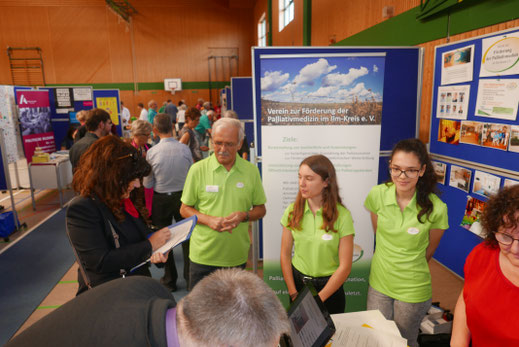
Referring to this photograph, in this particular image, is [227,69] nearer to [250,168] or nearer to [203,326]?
[250,168]

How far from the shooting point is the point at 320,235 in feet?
6.17

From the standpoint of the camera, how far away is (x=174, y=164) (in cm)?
318

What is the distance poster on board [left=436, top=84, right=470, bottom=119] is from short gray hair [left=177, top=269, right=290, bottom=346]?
2997mm

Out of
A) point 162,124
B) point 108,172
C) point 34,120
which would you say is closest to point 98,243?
point 108,172

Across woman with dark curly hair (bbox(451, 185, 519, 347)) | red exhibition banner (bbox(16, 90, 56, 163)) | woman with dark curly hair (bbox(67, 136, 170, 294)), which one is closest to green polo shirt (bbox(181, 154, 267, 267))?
woman with dark curly hair (bbox(67, 136, 170, 294))

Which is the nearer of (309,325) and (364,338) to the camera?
(309,325)

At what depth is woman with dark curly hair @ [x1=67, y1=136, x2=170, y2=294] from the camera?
4.82 ft

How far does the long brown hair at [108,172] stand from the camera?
1512 millimetres

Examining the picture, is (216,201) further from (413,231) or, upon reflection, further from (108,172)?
(413,231)

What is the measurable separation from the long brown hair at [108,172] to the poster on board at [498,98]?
8.92ft

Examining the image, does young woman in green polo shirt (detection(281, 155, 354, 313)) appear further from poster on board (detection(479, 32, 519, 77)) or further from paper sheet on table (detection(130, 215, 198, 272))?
poster on board (detection(479, 32, 519, 77))

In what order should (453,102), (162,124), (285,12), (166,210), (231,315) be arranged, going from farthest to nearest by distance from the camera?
(285,12)
(162,124)
(166,210)
(453,102)
(231,315)

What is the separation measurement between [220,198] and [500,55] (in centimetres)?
242

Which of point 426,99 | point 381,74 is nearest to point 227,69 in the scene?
point 426,99
